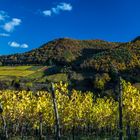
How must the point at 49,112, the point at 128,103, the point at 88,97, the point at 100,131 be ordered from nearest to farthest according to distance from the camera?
1. the point at 128,103
2. the point at 49,112
3. the point at 88,97
4. the point at 100,131

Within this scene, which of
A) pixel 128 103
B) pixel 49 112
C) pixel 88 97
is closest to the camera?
pixel 128 103

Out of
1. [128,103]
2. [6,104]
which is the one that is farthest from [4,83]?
[128,103]

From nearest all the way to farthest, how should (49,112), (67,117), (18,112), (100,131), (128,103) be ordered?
(128,103) < (67,117) < (49,112) < (18,112) < (100,131)

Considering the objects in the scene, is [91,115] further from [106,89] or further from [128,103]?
[106,89]

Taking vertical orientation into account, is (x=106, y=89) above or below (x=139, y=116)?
above

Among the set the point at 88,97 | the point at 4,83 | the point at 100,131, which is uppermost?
the point at 4,83

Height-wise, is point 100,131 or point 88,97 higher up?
point 88,97

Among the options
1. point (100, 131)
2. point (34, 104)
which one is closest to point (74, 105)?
point (34, 104)

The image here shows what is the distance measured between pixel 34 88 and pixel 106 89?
37.1 m

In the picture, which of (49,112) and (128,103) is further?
(49,112)

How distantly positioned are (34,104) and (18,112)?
8928 mm

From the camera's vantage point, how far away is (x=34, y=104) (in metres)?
66.4

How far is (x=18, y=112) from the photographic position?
74.2 meters

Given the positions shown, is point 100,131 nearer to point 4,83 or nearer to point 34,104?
point 34,104
